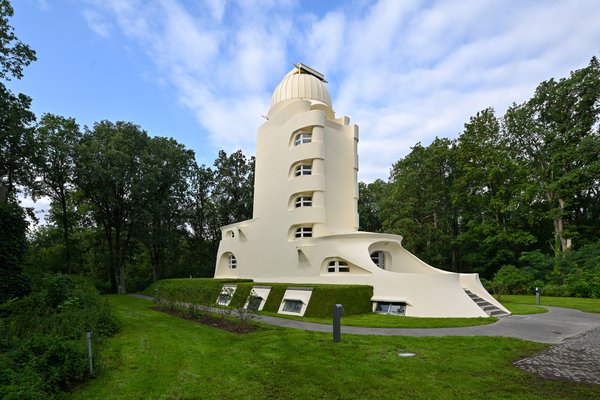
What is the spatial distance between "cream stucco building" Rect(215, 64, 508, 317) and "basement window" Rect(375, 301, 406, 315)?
51 millimetres

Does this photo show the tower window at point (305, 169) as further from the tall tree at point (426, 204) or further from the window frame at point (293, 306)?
the tall tree at point (426, 204)

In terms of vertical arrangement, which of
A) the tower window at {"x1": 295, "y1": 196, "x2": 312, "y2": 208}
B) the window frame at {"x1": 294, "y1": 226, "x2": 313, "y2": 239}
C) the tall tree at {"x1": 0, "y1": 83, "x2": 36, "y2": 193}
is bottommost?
the window frame at {"x1": 294, "y1": 226, "x2": 313, "y2": 239}

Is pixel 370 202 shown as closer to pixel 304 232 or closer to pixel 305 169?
pixel 305 169

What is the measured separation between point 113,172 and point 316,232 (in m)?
19.7

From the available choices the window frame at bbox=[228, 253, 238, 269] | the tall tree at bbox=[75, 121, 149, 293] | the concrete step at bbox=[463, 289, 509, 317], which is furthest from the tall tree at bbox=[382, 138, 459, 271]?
the tall tree at bbox=[75, 121, 149, 293]

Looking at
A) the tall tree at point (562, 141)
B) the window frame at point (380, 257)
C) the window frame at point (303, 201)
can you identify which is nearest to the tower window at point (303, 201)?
the window frame at point (303, 201)

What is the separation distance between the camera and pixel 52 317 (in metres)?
10.1

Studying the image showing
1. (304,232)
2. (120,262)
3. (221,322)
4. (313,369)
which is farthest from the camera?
(120,262)

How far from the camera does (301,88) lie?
27.9 m

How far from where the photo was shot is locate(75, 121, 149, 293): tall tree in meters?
29.9

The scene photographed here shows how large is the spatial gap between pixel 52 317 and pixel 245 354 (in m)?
6.04

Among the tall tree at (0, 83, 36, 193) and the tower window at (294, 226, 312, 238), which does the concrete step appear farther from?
the tall tree at (0, 83, 36, 193)

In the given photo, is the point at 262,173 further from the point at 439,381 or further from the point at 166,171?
the point at 439,381

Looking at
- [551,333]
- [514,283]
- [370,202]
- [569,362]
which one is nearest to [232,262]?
[551,333]
